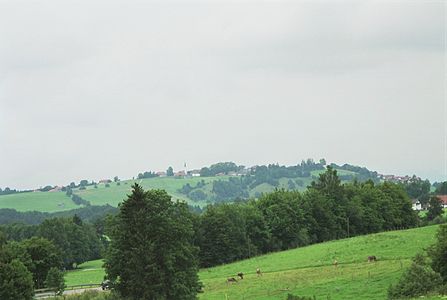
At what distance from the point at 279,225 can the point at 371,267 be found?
5011 cm

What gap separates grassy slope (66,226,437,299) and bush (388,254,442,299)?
153 inches

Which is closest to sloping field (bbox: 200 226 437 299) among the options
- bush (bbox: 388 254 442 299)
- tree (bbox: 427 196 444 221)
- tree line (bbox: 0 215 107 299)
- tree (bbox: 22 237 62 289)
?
bush (bbox: 388 254 442 299)

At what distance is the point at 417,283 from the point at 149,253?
22644 mm

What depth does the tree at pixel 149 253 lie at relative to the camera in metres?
47.8

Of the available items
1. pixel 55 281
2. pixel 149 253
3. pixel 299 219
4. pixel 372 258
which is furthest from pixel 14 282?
pixel 299 219

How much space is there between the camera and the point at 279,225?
103 meters

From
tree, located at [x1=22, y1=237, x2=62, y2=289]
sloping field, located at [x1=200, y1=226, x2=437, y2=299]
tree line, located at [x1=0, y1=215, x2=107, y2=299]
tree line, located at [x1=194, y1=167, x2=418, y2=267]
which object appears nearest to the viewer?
sloping field, located at [x1=200, y1=226, x2=437, y2=299]

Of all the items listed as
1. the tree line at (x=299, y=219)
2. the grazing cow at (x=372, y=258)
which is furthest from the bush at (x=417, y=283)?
the tree line at (x=299, y=219)

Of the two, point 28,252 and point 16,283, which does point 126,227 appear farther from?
point 28,252

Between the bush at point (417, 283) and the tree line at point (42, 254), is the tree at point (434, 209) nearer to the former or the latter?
the tree line at point (42, 254)

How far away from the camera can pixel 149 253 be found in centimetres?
4797

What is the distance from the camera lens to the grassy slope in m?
45.1

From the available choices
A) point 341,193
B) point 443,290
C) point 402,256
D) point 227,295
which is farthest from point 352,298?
point 341,193

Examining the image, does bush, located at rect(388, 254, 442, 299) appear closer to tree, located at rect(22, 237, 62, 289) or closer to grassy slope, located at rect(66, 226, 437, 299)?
grassy slope, located at rect(66, 226, 437, 299)
